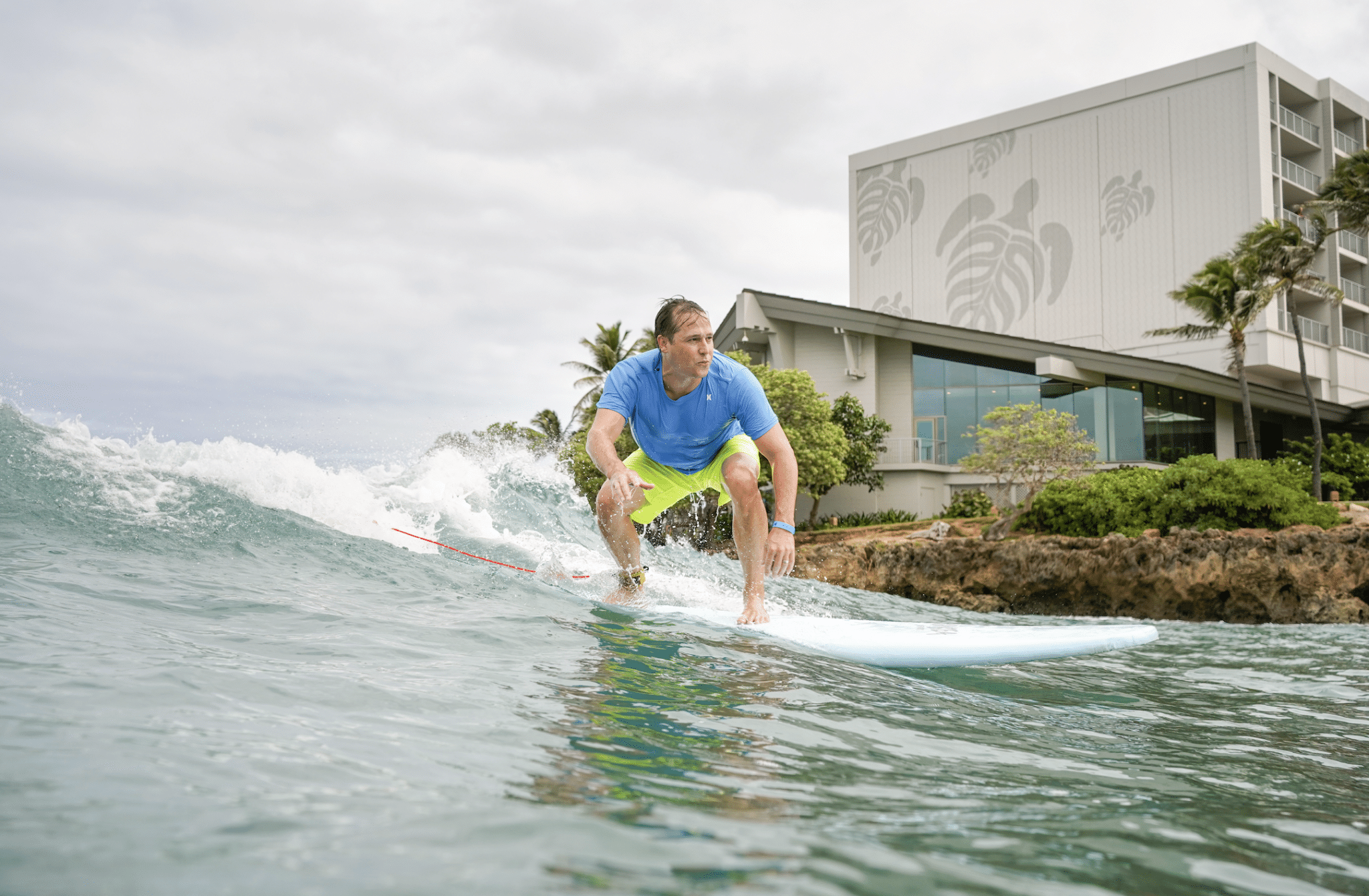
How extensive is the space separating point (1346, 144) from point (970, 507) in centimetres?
2347

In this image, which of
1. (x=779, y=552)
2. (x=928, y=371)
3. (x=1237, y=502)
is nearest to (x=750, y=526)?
(x=779, y=552)

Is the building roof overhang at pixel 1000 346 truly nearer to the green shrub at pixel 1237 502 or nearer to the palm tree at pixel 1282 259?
the palm tree at pixel 1282 259

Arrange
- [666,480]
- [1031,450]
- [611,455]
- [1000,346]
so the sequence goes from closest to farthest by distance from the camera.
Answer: [611,455] < [666,480] < [1031,450] < [1000,346]

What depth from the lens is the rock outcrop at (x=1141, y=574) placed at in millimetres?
11922

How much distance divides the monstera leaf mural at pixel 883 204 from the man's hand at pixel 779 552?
3567cm

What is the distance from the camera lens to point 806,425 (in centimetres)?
2256

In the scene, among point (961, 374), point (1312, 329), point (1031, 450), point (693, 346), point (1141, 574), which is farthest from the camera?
point (1312, 329)


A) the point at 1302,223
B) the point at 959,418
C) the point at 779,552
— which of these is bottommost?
the point at 779,552

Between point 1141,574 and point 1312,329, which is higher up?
point 1312,329

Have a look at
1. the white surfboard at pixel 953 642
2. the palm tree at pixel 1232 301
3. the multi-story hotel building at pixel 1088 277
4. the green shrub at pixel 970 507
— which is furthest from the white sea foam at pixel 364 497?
the palm tree at pixel 1232 301

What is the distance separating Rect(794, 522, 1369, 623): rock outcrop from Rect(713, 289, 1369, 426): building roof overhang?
10.9m

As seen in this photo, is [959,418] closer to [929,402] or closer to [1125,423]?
→ [929,402]

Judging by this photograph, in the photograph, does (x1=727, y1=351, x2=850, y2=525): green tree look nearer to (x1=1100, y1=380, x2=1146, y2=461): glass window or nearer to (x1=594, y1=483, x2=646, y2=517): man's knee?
(x1=1100, y1=380, x2=1146, y2=461): glass window

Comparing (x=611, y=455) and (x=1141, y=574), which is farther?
(x=1141, y=574)
